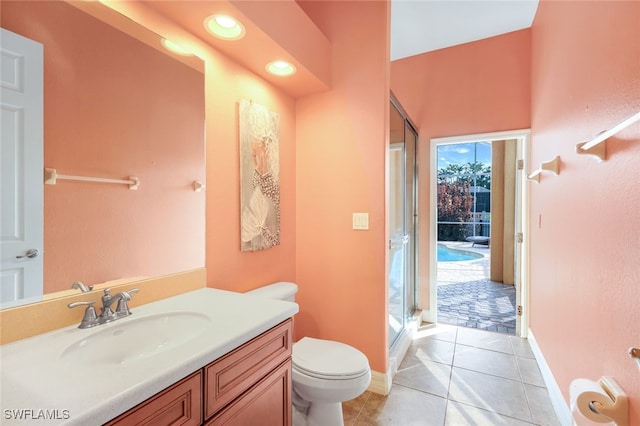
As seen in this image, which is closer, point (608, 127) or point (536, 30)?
point (608, 127)

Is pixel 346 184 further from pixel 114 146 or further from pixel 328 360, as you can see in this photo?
pixel 114 146

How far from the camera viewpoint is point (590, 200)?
1312 millimetres

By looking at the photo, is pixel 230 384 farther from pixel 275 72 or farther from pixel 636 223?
pixel 275 72

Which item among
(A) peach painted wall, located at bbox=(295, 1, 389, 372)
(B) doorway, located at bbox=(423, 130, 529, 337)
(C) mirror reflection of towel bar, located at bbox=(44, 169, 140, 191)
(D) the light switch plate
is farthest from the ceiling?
(C) mirror reflection of towel bar, located at bbox=(44, 169, 140, 191)

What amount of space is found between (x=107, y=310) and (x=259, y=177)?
106 centimetres

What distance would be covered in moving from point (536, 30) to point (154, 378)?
11.8 ft

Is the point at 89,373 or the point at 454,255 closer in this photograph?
the point at 89,373

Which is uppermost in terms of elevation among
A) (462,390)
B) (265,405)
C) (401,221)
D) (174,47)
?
(174,47)

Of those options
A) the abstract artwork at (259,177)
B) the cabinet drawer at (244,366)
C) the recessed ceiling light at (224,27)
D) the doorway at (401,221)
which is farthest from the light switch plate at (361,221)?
the recessed ceiling light at (224,27)

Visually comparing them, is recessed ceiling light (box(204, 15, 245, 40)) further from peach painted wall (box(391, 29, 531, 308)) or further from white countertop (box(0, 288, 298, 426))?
peach painted wall (box(391, 29, 531, 308))

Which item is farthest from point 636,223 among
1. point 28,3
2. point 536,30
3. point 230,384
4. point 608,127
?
point 536,30

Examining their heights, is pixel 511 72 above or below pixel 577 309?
above

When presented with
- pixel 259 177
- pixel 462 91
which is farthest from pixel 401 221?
pixel 462 91

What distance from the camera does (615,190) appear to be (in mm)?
1088
